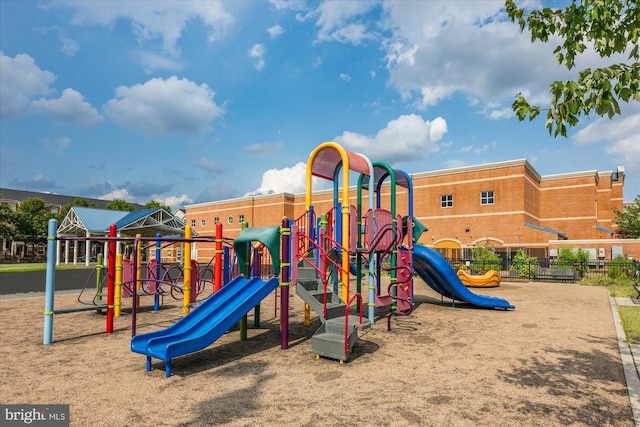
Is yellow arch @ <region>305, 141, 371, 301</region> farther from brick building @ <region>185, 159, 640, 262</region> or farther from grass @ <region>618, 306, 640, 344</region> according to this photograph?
brick building @ <region>185, 159, 640, 262</region>

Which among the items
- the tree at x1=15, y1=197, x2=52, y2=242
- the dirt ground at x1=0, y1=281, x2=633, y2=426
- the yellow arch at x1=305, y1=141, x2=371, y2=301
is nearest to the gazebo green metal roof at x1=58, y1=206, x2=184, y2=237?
the tree at x1=15, y1=197, x2=52, y2=242

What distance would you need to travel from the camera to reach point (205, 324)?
21.5ft

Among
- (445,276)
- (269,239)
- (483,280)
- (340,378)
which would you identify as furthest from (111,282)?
(483,280)

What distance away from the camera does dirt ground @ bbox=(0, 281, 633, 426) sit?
14.3 ft

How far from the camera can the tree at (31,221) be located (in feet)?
171

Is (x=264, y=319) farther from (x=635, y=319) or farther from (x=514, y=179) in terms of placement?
(x=514, y=179)

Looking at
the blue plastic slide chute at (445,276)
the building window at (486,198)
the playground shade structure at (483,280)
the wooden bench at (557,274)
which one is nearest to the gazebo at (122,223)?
the playground shade structure at (483,280)

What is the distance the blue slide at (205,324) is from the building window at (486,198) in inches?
1263

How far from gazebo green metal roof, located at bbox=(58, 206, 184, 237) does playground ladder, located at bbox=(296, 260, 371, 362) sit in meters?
24.3

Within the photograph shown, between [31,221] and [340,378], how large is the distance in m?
61.6

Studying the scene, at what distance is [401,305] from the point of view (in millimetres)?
11141

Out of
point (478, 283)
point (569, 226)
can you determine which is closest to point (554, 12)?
point (478, 283)

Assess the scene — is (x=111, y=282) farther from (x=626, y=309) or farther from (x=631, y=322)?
(x=626, y=309)

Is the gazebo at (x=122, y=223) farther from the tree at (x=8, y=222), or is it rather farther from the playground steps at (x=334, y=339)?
the playground steps at (x=334, y=339)
